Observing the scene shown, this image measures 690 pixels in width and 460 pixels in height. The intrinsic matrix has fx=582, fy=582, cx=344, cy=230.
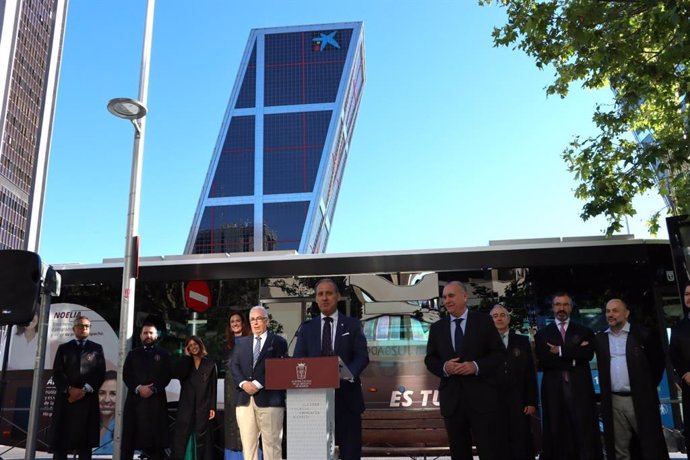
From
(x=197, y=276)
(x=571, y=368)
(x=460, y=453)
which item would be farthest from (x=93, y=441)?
(x=571, y=368)

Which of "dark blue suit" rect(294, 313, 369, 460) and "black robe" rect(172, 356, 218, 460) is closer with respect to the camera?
"dark blue suit" rect(294, 313, 369, 460)

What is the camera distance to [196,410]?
21.4 ft

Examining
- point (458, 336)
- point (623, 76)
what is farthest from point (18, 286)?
point (623, 76)

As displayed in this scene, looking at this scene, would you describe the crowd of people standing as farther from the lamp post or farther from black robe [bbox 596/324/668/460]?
the lamp post

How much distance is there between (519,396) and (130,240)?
4715 mm

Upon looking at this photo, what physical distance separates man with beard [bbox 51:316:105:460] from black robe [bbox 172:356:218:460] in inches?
43.4

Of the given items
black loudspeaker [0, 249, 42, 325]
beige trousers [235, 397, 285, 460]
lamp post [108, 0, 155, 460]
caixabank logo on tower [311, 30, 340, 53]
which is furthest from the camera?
caixabank logo on tower [311, 30, 340, 53]

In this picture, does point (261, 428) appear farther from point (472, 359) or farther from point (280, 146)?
point (280, 146)

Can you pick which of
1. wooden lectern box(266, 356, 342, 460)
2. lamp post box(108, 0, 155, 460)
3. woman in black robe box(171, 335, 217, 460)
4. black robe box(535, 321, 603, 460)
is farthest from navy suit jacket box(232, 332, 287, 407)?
black robe box(535, 321, 603, 460)

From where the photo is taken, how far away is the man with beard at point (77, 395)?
6699 millimetres

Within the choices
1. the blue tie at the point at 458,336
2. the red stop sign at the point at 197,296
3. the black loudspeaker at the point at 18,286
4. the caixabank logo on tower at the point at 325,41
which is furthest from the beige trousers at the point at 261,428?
the caixabank logo on tower at the point at 325,41

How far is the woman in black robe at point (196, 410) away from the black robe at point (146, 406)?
10.1 inches

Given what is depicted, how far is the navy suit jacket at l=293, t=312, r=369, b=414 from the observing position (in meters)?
4.61

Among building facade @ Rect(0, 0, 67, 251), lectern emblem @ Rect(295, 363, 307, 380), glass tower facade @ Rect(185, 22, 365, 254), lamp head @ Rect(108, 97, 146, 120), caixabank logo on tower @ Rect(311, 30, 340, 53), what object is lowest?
lectern emblem @ Rect(295, 363, 307, 380)
